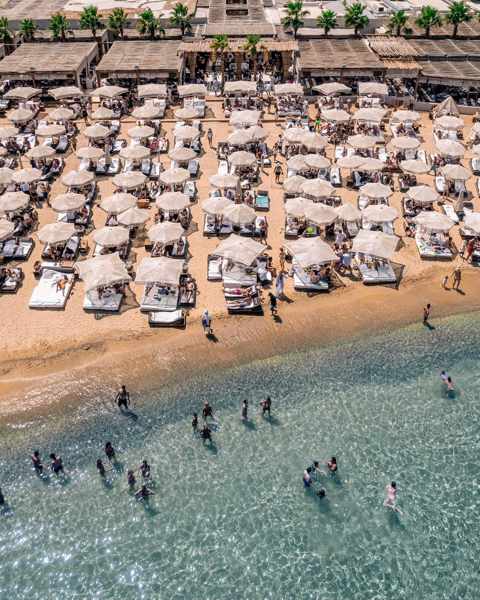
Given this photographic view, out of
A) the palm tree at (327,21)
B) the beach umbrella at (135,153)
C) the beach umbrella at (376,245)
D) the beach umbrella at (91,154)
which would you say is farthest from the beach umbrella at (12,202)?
the palm tree at (327,21)

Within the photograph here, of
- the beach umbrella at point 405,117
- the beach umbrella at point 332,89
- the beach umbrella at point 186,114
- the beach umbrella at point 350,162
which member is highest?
the beach umbrella at point 332,89

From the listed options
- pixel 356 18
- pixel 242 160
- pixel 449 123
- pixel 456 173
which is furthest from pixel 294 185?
pixel 356 18

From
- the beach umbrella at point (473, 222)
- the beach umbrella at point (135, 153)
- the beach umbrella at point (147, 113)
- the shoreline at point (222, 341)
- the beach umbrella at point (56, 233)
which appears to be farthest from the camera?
the beach umbrella at point (147, 113)

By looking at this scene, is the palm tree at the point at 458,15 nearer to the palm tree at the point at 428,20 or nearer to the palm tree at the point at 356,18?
the palm tree at the point at 428,20

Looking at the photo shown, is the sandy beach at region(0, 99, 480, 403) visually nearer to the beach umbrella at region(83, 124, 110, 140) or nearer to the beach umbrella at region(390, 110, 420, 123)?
the beach umbrella at region(83, 124, 110, 140)

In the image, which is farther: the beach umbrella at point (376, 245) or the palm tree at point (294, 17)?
the palm tree at point (294, 17)

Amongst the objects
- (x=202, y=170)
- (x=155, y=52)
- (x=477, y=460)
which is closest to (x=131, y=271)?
(x=202, y=170)

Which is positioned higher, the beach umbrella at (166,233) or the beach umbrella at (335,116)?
the beach umbrella at (335,116)
